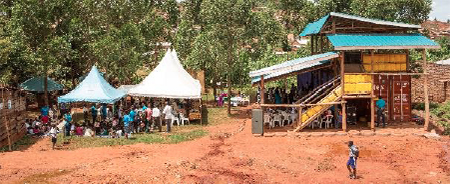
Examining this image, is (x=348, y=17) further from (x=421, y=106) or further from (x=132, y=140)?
(x=132, y=140)

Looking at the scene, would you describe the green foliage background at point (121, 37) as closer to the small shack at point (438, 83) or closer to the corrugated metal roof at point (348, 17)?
the small shack at point (438, 83)

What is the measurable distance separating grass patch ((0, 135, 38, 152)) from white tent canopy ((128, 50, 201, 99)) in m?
6.01

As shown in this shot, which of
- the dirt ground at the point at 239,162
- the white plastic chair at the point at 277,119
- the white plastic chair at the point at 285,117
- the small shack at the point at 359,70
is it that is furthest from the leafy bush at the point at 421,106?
the white plastic chair at the point at 277,119

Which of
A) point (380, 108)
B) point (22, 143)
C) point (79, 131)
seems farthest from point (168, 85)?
point (380, 108)

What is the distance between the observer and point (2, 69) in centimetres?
2827

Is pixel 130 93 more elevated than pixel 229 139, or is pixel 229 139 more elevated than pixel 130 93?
pixel 130 93

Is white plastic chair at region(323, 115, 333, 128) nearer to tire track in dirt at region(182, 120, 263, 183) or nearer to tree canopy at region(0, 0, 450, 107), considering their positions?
tire track in dirt at region(182, 120, 263, 183)

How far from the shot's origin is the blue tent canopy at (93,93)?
21797mm

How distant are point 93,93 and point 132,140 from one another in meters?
4.35

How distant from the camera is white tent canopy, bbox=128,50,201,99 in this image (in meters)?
24.2

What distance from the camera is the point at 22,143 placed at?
19.5 metres

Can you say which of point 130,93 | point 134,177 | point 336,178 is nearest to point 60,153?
point 134,177

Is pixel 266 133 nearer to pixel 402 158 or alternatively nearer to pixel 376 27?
pixel 402 158

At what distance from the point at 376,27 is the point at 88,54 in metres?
22.8
